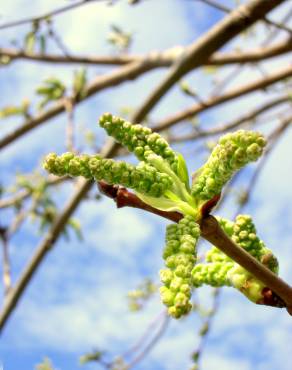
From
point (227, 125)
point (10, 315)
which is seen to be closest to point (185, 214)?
point (10, 315)

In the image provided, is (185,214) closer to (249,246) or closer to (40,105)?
(249,246)

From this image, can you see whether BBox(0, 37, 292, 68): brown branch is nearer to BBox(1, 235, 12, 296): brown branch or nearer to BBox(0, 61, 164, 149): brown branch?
BBox(0, 61, 164, 149): brown branch

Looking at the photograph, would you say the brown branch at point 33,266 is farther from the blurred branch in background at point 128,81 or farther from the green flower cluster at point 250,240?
the green flower cluster at point 250,240

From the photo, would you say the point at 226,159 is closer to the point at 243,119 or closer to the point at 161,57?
the point at 161,57

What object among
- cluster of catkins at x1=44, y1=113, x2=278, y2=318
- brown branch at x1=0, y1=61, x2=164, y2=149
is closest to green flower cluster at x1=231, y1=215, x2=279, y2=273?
cluster of catkins at x1=44, y1=113, x2=278, y2=318

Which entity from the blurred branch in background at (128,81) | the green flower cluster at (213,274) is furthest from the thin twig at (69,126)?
the green flower cluster at (213,274)
